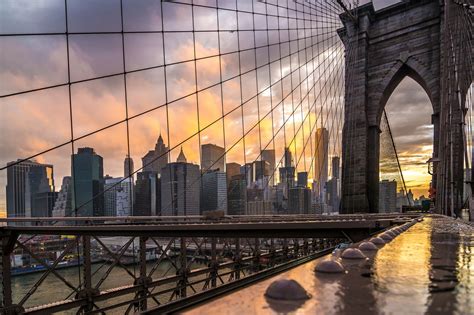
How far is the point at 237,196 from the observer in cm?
1000

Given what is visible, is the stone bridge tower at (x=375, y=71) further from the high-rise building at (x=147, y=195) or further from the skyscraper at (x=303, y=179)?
the high-rise building at (x=147, y=195)

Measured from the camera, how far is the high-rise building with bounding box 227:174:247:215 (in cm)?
966

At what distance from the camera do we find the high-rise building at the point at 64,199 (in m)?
6.82

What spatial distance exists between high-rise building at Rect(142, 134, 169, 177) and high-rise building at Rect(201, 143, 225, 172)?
3.32ft

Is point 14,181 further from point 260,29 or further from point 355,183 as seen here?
point 355,183

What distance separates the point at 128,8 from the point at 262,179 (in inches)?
241

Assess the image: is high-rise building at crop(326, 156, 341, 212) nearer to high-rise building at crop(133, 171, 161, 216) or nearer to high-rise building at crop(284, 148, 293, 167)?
high-rise building at crop(284, 148, 293, 167)

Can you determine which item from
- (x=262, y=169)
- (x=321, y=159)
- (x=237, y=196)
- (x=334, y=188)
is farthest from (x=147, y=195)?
(x=334, y=188)

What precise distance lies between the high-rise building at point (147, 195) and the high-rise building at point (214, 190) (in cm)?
106

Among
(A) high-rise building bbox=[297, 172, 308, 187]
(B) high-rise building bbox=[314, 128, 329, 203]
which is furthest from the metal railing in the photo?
(B) high-rise building bbox=[314, 128, 329, 203]

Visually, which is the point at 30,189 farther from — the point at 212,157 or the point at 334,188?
the point at 334,188

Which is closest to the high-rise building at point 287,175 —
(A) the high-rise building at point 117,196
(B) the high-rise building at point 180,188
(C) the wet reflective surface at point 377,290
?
(B) the high-rise building at point 180,188

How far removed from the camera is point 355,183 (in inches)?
727

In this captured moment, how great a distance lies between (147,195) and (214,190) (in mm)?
2002
